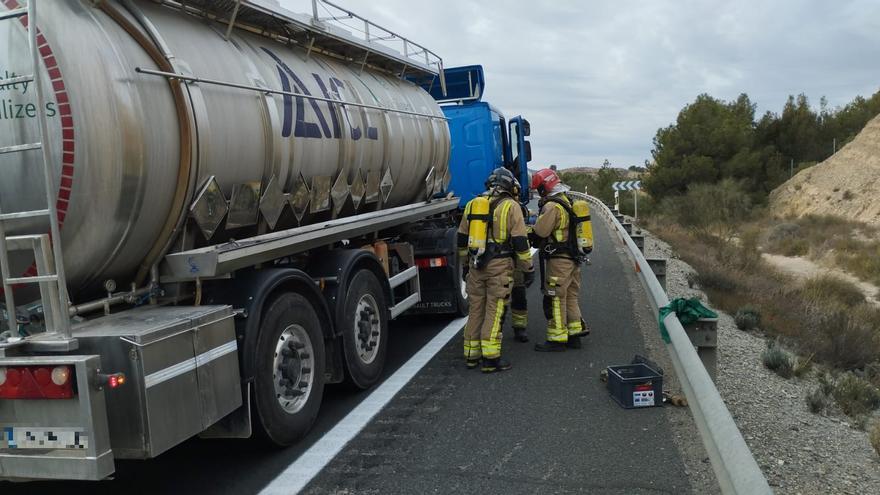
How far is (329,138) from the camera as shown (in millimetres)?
5582

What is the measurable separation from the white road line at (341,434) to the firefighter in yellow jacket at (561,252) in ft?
4.18

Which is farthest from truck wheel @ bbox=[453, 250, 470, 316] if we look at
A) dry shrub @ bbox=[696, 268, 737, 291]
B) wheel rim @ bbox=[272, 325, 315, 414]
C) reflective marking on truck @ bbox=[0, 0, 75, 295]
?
reflective marking on truck @ bbox=[0, 0, 75, 295]

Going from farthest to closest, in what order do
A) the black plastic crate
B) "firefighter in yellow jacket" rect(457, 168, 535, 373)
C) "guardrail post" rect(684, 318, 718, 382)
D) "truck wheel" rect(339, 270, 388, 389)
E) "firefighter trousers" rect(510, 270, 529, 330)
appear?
"firefighter trousers" rect(510, 270, 529, 330)
"firefighter in yellow jacket" rect(457, 168, 535, 373)
"truck wheel" rect(339, 270, 388, 389)
the black plastic crate
"guardrail post" rect(684, 318, 718, 382)

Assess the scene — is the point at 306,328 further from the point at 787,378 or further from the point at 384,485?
the point at 787,378

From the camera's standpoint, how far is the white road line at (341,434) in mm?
3920

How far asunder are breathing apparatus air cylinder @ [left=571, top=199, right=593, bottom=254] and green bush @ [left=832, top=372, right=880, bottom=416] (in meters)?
2.55

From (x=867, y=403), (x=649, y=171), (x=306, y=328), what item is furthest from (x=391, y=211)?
(x=649, y=171)

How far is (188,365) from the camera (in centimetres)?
343

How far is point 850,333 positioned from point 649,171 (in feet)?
121

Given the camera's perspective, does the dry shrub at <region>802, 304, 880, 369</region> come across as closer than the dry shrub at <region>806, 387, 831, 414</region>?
No

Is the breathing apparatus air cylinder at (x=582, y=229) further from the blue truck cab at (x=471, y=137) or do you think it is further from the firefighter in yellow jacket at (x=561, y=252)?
the blue truck cab at (x=471, y=137)

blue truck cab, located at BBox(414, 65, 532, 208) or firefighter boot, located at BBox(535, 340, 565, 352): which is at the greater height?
blue truck cab, located at BBox(414, 65, 532, 208)

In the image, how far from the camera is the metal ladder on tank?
3033 millimetres

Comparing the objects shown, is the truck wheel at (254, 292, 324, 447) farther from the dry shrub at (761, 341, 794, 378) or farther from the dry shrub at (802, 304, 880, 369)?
the dry shrub at (802, 304, 880, 369)
